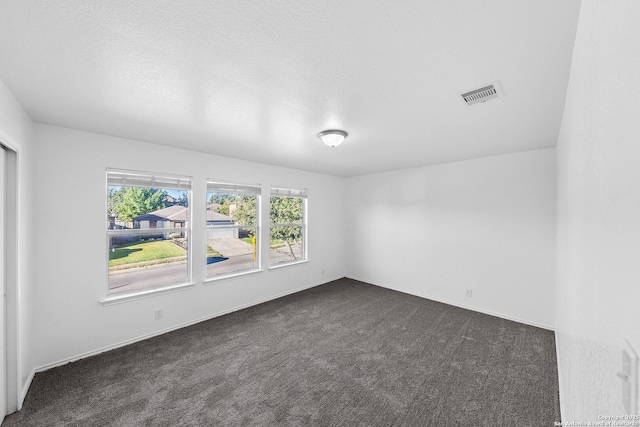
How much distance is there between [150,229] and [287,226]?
7.72 feet

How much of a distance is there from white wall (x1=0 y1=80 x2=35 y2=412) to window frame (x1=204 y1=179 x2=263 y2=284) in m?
1.76

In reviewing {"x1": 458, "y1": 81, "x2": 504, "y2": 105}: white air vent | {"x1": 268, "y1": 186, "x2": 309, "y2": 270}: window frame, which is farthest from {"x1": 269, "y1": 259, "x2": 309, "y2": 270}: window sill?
{"x1": 458, "y1": 81, "x2": 504, "y2": 105}: white air vent

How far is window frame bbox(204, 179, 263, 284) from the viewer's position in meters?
3.95

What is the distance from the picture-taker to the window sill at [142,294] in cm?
302

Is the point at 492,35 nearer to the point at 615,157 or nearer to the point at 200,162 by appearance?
the point at 615,157

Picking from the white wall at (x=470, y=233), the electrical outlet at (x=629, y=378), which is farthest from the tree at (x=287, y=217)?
the electrical outlet at (x=629, y=378)

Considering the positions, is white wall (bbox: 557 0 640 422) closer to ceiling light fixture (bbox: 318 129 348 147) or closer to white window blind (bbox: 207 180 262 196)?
ceiling light fixture (bbox: 318 129 348 147)

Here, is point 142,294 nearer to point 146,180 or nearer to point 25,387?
point 25,387

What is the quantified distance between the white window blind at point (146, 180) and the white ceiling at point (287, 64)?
51 cm

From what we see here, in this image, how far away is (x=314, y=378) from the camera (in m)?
2.49

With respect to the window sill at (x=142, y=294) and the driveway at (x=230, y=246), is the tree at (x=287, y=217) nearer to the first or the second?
the driveway at (x=230, y=246)

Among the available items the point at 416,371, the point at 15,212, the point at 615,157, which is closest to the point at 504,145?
the point at 416,371

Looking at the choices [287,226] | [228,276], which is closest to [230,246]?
[228,276]

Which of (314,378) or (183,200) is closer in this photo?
(314,378)
